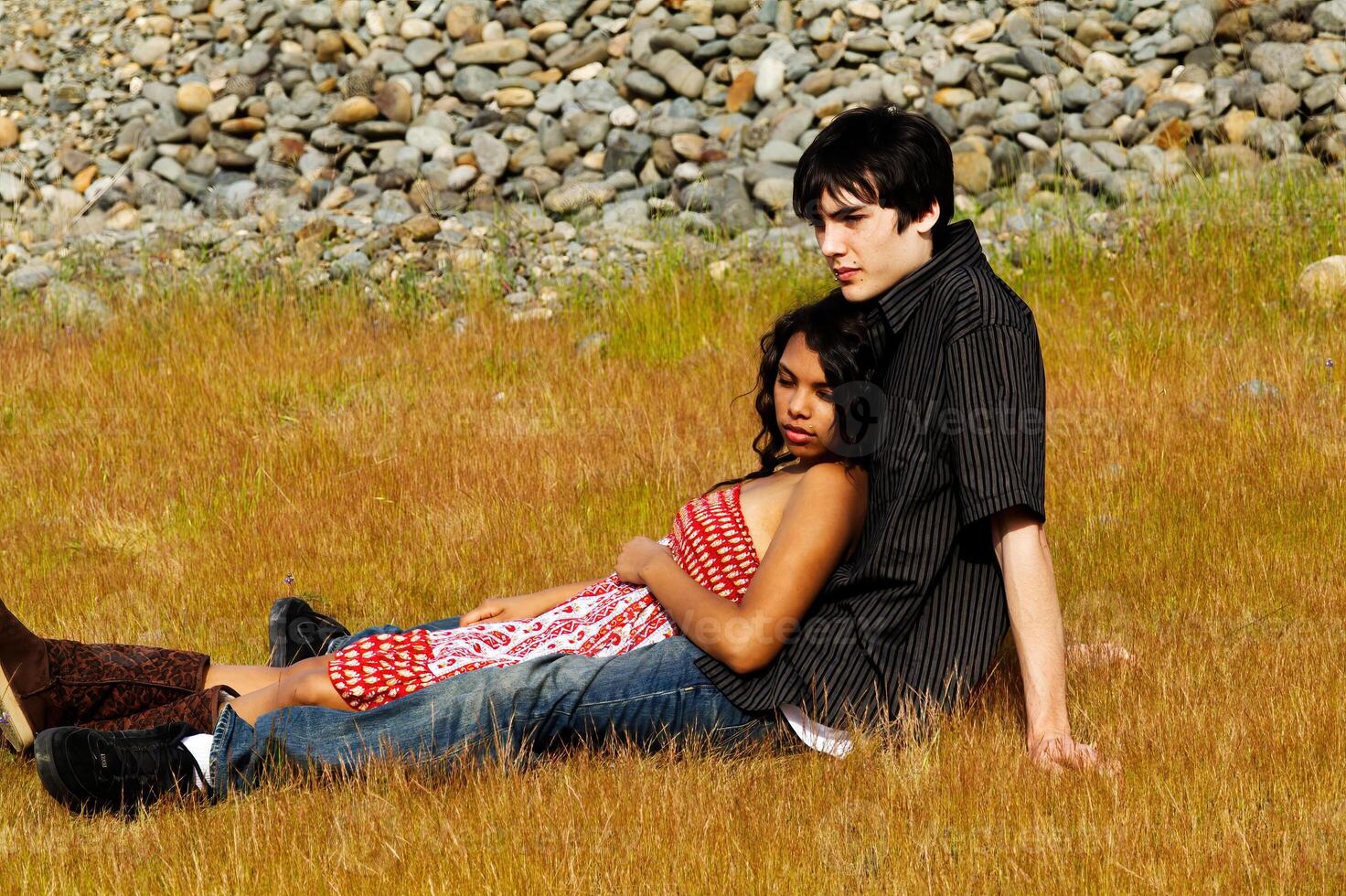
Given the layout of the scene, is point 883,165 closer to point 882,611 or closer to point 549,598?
point 882,611

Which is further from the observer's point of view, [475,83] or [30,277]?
[475,83]

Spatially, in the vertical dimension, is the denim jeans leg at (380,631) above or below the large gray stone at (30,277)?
below

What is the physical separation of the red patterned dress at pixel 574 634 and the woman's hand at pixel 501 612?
217 millimetres

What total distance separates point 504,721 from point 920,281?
149cm

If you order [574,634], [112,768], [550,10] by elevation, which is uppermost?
[550,10]

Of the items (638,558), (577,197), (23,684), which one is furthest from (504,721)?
(577,197)

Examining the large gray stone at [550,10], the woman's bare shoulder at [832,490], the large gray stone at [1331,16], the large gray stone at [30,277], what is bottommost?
the large gray stone at [30,277]

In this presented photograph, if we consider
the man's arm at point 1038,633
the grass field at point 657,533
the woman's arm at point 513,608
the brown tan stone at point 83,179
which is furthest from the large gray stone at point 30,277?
the man's arm at point 1038,633

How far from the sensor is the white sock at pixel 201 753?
3.58 metres

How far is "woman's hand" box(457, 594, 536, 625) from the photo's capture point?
4234 millimetres

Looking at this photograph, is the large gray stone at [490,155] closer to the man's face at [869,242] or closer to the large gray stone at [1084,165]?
the large gray stone at [1084,165]

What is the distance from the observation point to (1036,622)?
10.9 feet

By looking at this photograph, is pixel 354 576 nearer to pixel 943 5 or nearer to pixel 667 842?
pixel 667 842

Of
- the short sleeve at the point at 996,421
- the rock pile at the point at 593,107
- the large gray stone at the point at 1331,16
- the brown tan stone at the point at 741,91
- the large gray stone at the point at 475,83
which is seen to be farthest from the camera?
the large gray stone at the point at 475,83
